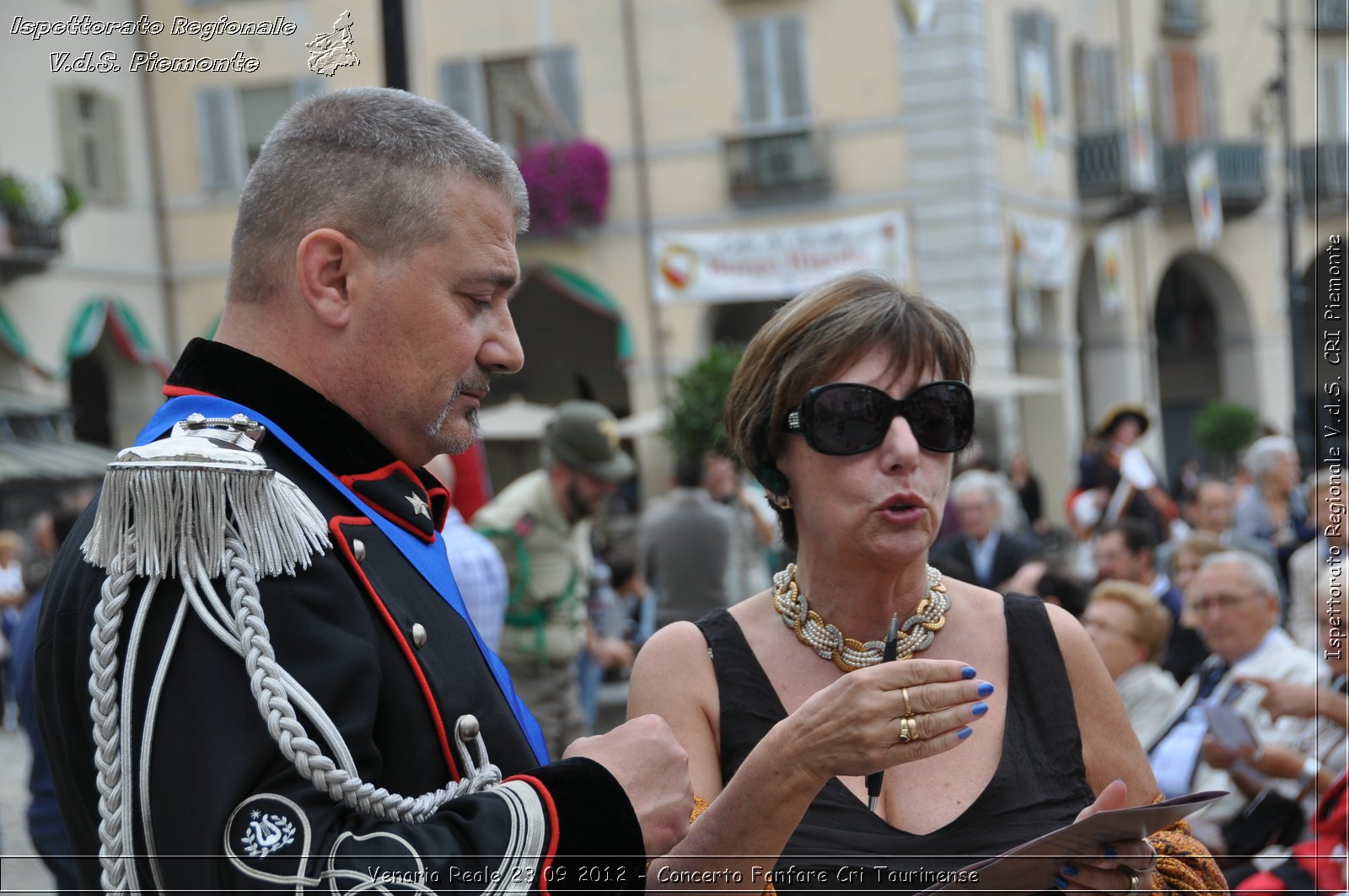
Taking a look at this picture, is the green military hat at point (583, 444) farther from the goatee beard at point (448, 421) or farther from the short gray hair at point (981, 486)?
the goatee beard at point (448, 421)

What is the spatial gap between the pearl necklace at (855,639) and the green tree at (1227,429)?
20.3 metres

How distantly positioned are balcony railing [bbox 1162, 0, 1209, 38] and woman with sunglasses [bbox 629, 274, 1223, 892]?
21.7 meters

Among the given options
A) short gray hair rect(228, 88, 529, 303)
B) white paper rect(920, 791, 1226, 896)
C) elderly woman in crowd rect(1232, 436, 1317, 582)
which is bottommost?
elderly woman in crowd rect(1232, 436, 1317, 582)

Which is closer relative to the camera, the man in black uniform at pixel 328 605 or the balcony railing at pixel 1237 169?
the man in black uniform at pixel 328 605

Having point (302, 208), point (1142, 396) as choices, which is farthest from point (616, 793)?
point (1142, 396)

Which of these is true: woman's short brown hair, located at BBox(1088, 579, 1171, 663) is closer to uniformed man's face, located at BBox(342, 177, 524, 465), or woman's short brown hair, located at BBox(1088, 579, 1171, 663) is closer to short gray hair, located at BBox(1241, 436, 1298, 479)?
uniformed man's face, located at BBox(342, 177, 524, 465)

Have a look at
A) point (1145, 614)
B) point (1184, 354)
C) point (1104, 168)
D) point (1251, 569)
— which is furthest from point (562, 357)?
point (1251, 569)

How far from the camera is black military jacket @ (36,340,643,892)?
1385 millimetres

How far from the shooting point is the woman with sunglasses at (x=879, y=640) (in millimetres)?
2150

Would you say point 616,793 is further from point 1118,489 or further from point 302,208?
point 1118,489

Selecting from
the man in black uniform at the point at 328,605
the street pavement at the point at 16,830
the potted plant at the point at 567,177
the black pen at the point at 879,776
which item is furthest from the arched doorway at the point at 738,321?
the man in black uniform at the point at 328,605

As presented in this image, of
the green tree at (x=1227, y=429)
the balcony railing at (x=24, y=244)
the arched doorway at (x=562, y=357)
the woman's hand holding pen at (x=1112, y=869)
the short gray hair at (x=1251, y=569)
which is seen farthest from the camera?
the arched doorway at (x=562, y=357)

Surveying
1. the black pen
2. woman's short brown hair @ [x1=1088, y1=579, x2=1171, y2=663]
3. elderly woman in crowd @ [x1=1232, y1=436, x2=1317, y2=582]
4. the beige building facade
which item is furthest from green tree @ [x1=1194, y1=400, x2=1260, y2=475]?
the black pen

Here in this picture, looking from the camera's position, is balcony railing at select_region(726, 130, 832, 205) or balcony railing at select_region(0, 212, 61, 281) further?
balcony railing at select_region(726, 130, 832, 205)
